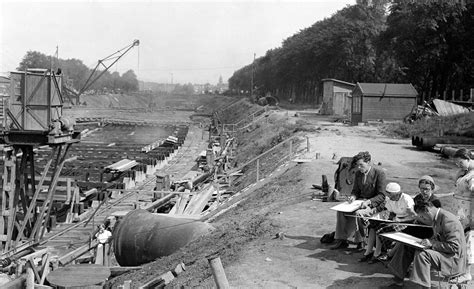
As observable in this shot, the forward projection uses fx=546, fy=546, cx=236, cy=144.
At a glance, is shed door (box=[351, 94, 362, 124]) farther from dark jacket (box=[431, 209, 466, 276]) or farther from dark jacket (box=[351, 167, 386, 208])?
dark jacket (box=[431, 209, 466, 276])

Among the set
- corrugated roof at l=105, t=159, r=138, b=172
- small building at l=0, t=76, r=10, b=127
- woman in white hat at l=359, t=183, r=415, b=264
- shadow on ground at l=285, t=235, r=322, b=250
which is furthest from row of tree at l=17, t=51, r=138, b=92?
woman in white hat at l=359, t=183, r=415, b=264

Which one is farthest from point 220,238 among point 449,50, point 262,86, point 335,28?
point 262,86

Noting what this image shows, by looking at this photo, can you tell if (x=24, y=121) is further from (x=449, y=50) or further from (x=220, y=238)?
(x=449, y=50)

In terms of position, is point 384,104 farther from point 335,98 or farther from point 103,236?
point 103,236

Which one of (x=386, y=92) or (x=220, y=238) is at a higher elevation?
(x=386, y=92)

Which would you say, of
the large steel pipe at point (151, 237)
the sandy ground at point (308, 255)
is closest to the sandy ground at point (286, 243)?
the sandy ground at point (308, 255)

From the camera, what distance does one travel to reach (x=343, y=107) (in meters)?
55.5

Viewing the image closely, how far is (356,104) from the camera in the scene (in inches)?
1670

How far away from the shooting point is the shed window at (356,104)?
4166cm

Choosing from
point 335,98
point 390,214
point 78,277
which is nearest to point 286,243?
point 390,214

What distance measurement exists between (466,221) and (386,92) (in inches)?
1348

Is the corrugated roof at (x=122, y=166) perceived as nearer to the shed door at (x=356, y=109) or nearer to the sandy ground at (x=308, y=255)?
the shed door at (x=356, y=109)

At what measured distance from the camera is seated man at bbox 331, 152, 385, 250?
9.62m

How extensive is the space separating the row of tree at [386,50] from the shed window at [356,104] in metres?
11.0
